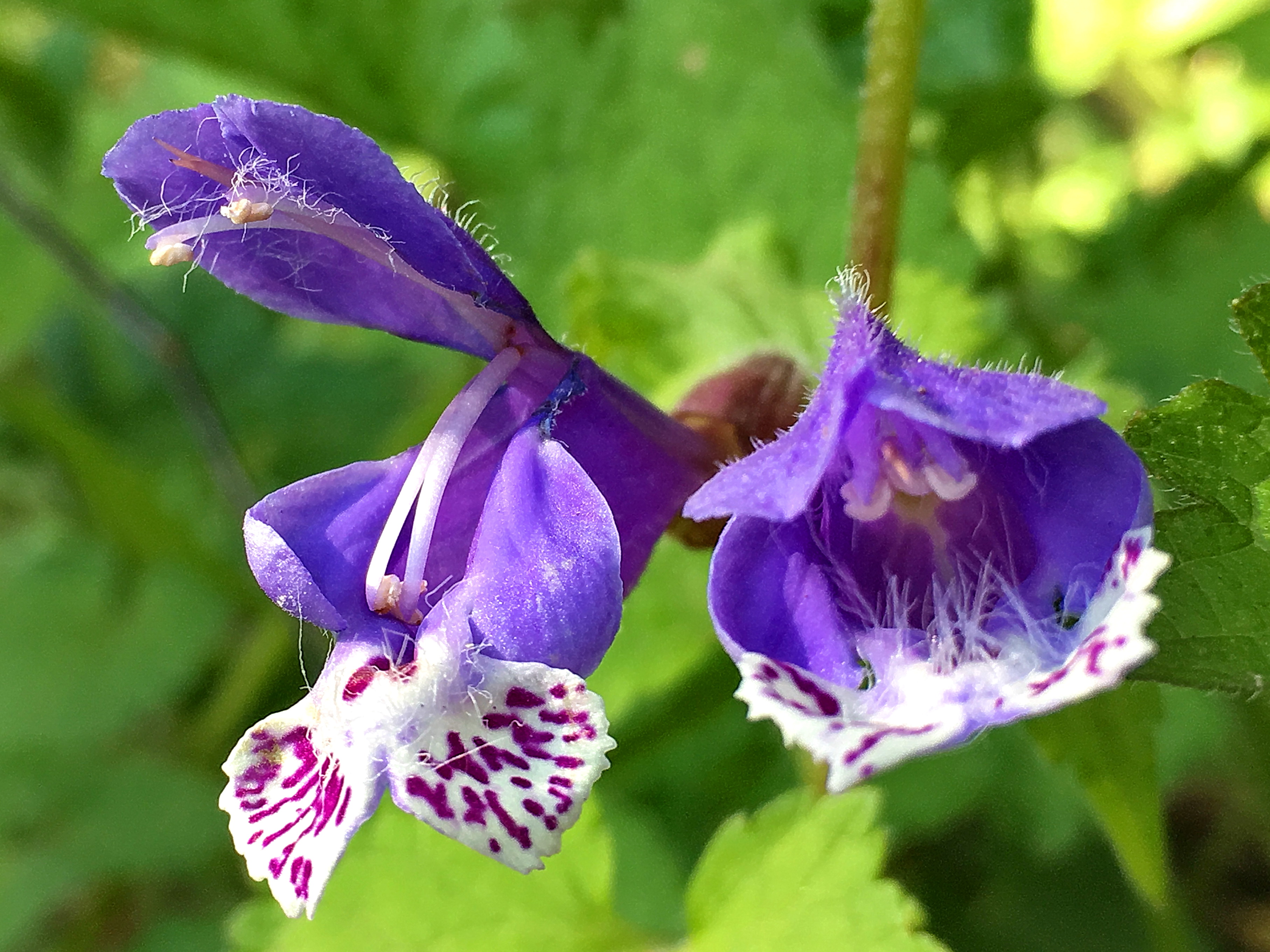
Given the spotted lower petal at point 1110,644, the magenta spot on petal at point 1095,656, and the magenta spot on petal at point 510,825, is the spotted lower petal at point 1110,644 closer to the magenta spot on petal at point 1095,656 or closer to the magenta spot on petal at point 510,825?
the magenta spot on petal at point 1095,656

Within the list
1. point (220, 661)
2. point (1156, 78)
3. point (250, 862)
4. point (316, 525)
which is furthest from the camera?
point (1156, 78)

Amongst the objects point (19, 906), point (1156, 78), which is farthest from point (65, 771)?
point (1156, 78)

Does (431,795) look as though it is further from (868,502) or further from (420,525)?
(868,502)

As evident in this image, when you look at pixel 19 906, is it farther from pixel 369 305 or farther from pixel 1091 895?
pixel 1091 895

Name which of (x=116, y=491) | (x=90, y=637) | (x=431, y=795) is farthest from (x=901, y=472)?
(x=90, y=637)

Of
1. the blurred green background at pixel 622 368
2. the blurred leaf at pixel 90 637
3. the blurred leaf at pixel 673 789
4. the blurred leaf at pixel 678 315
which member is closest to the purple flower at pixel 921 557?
the blurred green background at pixel 622 368

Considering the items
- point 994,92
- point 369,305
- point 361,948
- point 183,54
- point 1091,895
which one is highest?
point 183,54

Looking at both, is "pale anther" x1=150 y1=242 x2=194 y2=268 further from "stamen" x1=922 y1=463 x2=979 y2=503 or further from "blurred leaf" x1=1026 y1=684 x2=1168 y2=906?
"blurred leaf" x1=1026 y1=684 x2=1168 y2=906
